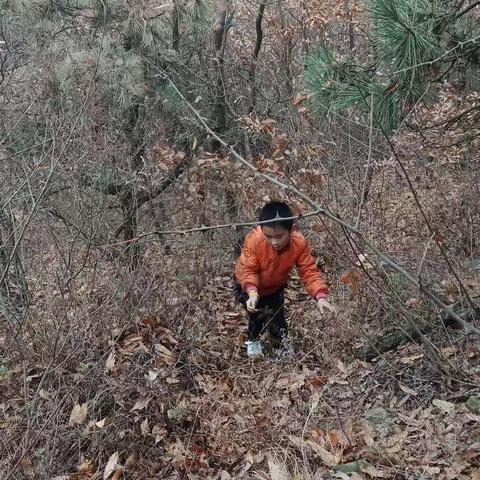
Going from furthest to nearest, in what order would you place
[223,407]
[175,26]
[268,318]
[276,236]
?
1. [175,26]
2. [268,318]
3. [276,236]
4. [223,407]

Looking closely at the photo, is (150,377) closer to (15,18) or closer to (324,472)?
(324,472)

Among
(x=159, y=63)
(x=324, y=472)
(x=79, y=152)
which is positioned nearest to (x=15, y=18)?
(x=159, y=63)

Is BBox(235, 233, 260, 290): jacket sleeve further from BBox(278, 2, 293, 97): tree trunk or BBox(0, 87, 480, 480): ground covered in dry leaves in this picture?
BBox(278, 2, 293, 97): tree trunk

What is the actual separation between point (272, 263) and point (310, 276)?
0.96 ft

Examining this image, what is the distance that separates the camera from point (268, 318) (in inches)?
177

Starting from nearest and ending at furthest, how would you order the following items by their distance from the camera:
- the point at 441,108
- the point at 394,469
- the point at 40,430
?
the point at 394,469 → the point at 40,430 → the point at 441,108

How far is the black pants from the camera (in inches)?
175

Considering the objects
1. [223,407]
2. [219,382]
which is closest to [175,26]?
[219,382]

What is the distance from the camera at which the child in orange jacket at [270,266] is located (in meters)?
3.95

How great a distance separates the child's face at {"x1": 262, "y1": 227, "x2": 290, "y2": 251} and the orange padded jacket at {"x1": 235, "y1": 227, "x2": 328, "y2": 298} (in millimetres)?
139

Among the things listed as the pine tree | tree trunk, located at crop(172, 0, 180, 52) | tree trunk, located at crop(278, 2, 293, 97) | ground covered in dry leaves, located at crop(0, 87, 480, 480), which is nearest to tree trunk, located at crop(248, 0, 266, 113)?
tree trunk, located at crop(278, 2, 293, 97)

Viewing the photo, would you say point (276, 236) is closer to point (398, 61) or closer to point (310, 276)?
point (310, 276)

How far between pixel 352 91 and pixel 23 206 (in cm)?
256

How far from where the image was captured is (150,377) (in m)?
3.74
